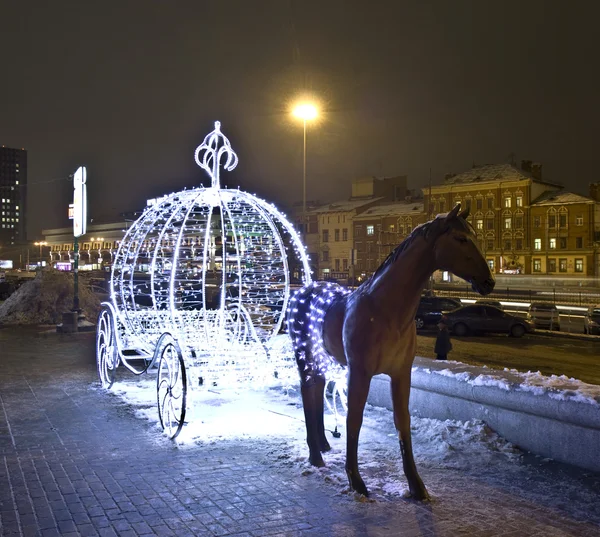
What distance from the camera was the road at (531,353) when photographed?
1547 cm

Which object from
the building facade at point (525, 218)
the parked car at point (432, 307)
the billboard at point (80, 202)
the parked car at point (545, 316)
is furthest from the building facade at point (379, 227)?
the billboard at point (80, 202)

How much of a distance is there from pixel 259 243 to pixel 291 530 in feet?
21.4

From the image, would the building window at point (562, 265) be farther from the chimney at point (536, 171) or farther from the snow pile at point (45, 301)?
the snow pile at point (45, 301)

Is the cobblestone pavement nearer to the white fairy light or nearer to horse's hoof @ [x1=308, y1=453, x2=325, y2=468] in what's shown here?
horse's hoof @ [x1=308, y1=453, x2=325, y2=468]

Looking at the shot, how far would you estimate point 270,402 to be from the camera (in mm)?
9258

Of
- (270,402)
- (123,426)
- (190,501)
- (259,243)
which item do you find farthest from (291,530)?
(259,243)

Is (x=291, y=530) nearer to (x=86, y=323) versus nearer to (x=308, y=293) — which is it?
(x=308, y=293)

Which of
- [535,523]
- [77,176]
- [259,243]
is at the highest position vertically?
[77,176]

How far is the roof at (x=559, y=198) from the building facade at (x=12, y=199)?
144 m

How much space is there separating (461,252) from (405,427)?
1.62 meters

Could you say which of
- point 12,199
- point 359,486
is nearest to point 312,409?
point 359,486

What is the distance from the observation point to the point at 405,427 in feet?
18.4

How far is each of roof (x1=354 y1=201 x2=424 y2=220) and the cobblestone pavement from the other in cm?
6100

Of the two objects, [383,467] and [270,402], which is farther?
[270,402]
